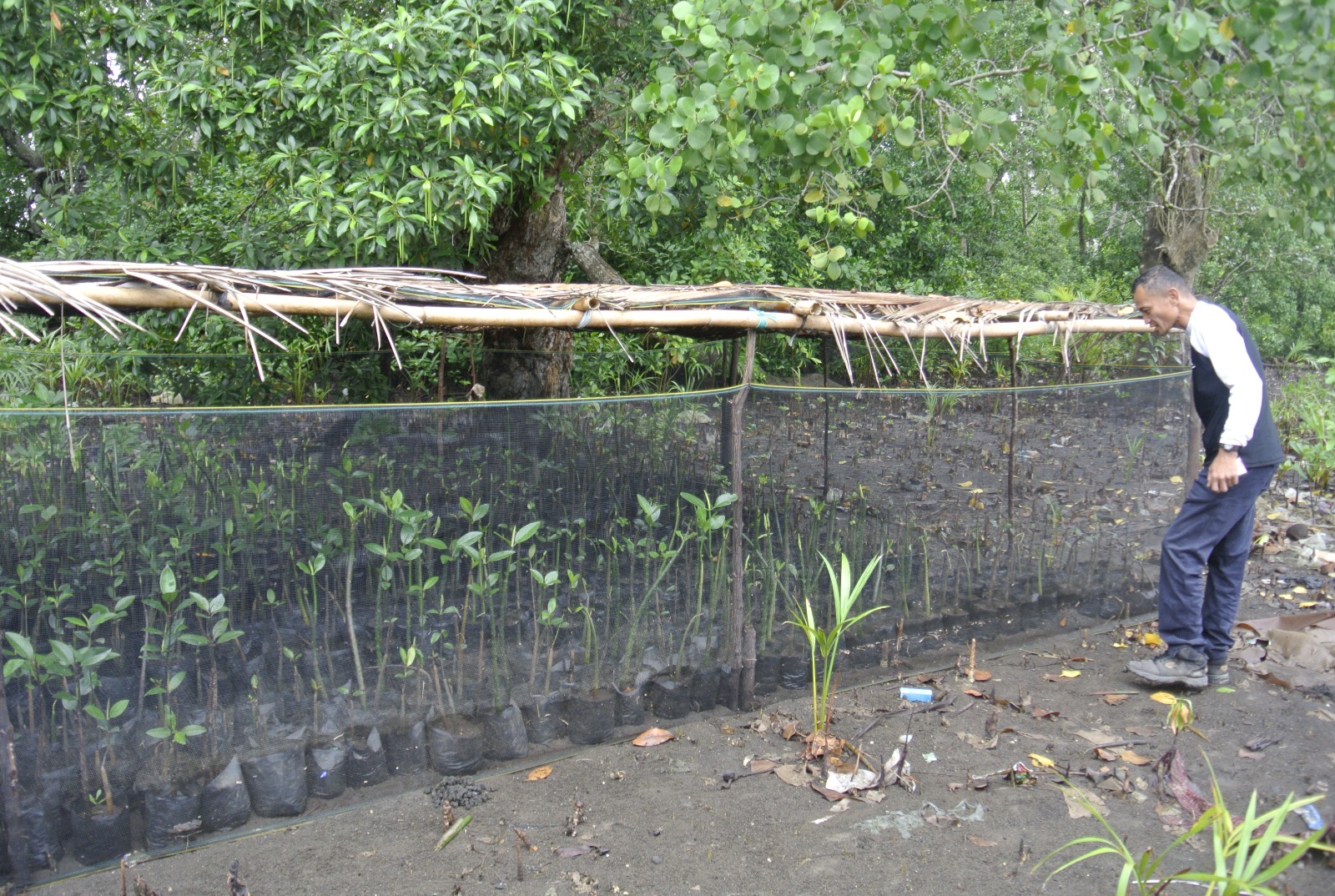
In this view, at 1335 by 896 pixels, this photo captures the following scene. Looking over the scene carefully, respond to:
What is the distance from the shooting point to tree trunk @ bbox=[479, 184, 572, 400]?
636 cm

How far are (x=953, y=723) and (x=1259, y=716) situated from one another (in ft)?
4.01

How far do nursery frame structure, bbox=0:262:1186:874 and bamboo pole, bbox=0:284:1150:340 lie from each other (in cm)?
1

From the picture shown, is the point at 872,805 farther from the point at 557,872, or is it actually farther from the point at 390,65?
the point at 390,65

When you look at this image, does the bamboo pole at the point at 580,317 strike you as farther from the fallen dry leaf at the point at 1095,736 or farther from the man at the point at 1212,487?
the fallen dry leaf at the point at 1095,736

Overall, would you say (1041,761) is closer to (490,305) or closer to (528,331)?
(490,305)

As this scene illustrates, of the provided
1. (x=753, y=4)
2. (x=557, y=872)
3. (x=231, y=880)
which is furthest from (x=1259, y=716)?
(x=231, y=880)

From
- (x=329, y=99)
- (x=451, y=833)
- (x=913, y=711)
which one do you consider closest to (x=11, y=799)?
(x=451, y=833)

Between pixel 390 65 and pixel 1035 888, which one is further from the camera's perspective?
pixel 390 65

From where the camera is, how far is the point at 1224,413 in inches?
153

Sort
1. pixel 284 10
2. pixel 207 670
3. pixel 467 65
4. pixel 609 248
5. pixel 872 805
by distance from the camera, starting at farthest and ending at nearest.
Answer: pixel 609 248, pixel 284 10, pixel 467 65, pixel 872 805, pixel 207 670

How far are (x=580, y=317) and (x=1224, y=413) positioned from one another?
258 cm

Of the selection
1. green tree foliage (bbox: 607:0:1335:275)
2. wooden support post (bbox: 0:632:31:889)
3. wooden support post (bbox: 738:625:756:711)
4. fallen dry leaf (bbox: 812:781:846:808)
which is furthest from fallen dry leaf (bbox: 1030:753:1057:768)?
wooden support post (bbox: 0:632:31:889)

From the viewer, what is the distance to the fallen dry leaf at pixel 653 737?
11.5ft

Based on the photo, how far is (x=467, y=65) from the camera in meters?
4.27
